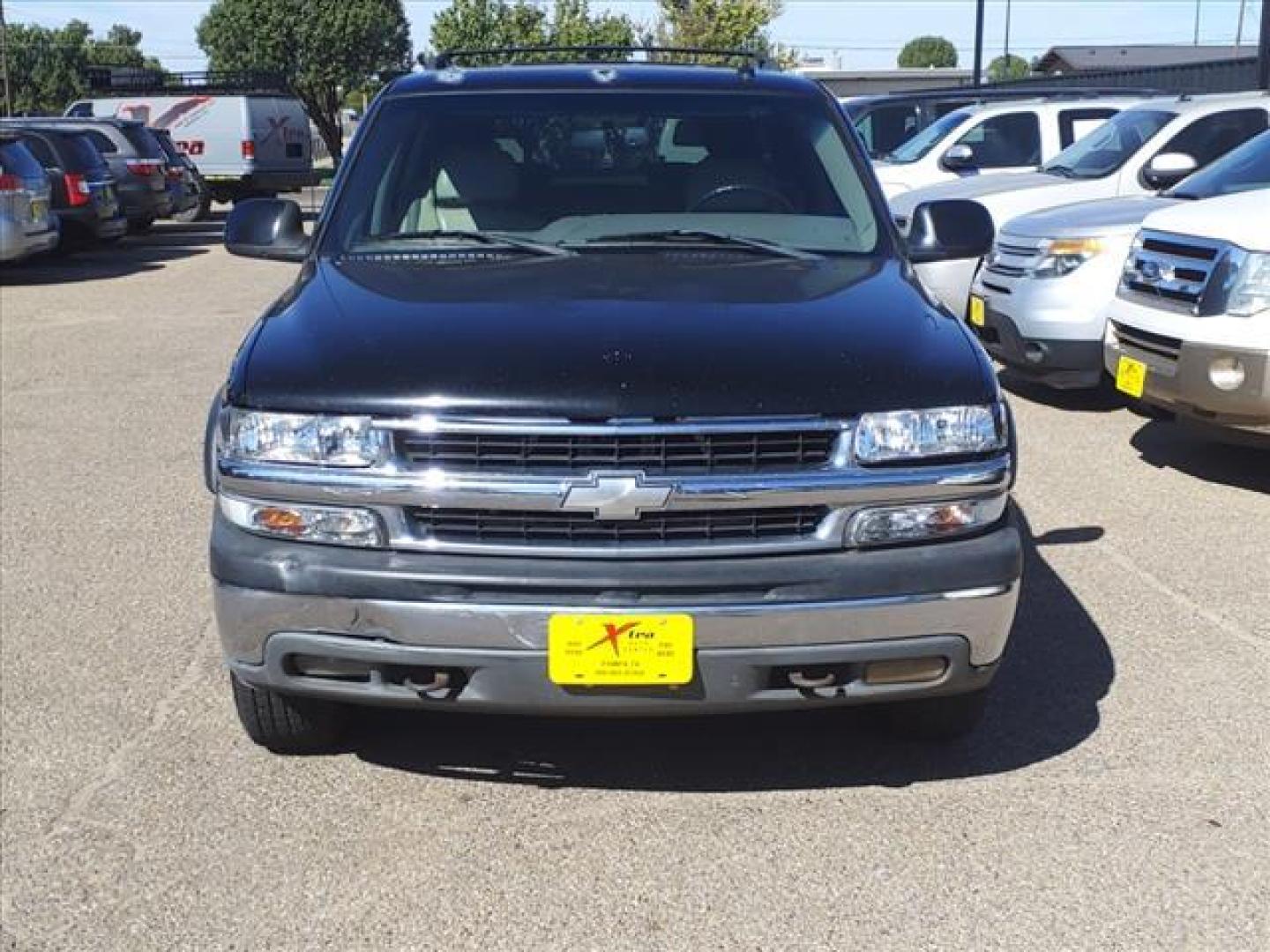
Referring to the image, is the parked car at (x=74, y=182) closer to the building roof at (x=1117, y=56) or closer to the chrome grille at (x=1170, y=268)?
the chrome grille at (x=1170, y=268)

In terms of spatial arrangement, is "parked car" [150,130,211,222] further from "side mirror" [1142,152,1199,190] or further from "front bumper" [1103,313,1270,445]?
"front bumper" [1103,313,1270,445]

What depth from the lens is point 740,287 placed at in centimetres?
402

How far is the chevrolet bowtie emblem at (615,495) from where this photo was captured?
330 cm

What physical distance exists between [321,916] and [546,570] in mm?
927

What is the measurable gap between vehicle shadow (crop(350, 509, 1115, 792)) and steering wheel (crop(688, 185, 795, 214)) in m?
1.61

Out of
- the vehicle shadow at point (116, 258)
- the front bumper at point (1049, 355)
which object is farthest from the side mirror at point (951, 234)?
the vehicle shadow at point (116, 258)

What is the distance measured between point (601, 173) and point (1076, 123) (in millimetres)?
9917

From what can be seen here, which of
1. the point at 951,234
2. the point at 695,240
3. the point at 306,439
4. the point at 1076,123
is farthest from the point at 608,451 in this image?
the point at 1076,123

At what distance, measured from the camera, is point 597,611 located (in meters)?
3.31

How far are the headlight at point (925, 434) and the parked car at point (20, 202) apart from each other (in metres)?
14.7

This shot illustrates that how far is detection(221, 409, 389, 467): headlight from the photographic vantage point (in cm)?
338

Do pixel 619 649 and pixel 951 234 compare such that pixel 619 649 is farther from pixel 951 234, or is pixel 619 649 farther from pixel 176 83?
pixel 176 83

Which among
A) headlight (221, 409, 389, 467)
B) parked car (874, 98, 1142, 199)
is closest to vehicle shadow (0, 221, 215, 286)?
parked car (874, 98, 1142, 199)

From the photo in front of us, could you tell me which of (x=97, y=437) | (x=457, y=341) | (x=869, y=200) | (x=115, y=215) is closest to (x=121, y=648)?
(x=457, y=341)
